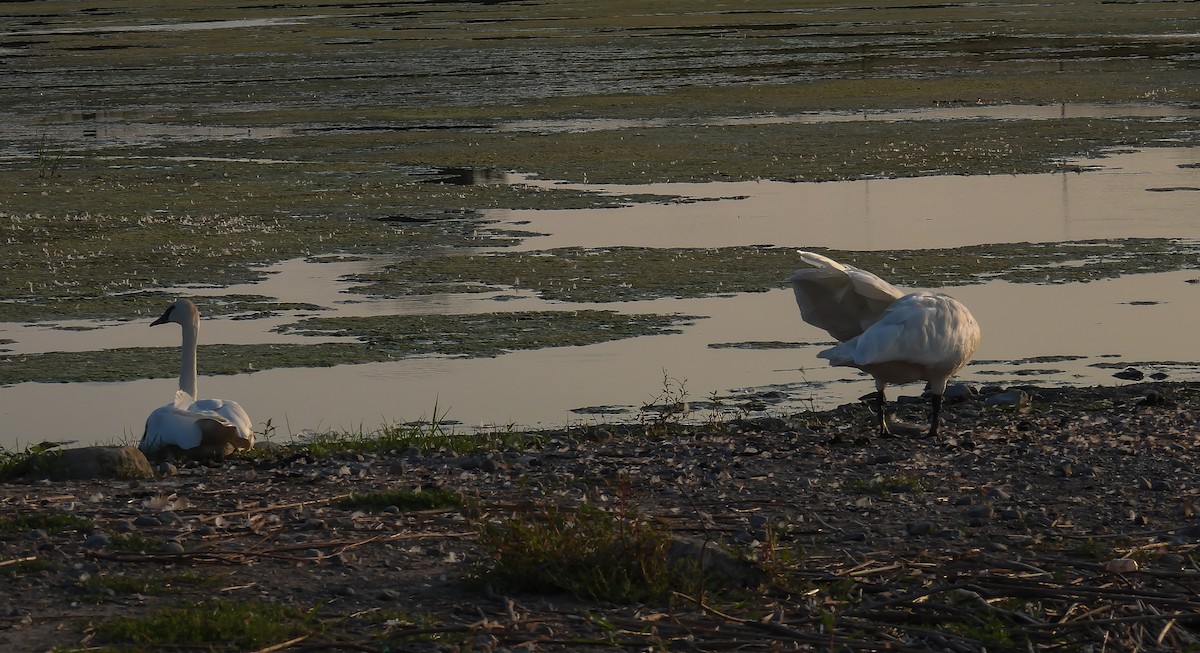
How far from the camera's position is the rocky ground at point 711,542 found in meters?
5.49

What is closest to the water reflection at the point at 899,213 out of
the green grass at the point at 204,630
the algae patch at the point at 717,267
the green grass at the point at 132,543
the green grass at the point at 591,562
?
the algae patch at the point at 717,267

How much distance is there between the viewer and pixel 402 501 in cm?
750

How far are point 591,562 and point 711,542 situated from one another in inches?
25.5

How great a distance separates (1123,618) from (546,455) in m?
3.99

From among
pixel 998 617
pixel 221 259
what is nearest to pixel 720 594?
pixel 998 617

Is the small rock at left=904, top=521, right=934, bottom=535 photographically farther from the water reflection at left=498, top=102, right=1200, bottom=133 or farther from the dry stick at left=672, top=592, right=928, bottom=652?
the water reflection at left=498, top=102, right=1200, bottom=133

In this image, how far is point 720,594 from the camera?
5.89m

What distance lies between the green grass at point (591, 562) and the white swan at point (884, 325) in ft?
9.28

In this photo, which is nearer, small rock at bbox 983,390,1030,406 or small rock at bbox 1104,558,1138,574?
small rock at bbox 1104,558,1138,574

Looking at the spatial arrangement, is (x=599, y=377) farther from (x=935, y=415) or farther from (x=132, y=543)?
(x=132, y=543)

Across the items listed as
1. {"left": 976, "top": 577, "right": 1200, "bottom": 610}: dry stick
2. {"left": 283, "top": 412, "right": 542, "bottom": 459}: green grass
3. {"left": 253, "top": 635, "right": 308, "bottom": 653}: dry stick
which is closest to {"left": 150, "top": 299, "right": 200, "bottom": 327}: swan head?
{"left": 283, "top": 412, "right": 542, "bottom": 459}: green grass

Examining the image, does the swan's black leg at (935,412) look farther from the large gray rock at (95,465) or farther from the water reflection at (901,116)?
the water reflection at (901,116)

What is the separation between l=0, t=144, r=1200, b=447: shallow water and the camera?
10.9 metres

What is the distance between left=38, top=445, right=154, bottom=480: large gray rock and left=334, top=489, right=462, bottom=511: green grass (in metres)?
1.40
